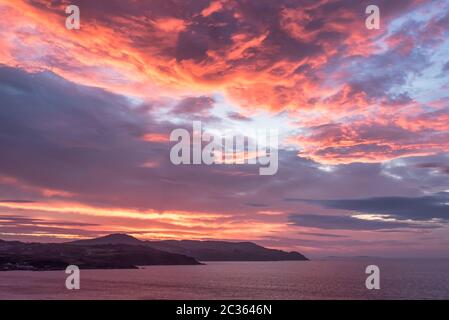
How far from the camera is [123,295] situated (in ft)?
492
